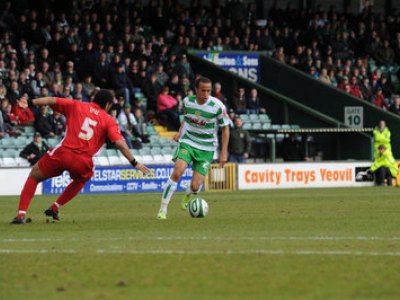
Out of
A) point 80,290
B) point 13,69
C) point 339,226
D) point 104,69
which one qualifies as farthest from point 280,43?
point 80,290

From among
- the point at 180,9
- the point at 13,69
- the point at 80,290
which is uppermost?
the point at 180,9

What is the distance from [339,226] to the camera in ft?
48.8

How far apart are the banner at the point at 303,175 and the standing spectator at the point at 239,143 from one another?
94 cm

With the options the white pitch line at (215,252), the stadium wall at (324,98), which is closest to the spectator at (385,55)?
the stadium wall at (324,98)

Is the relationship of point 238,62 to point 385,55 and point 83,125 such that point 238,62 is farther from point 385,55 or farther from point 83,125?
point 83,125

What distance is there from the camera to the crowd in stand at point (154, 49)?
103 ft

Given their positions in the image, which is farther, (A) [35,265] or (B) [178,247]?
(B) [178,247]

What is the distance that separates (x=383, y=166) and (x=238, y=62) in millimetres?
8497

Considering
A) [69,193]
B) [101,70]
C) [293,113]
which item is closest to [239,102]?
[293,113]

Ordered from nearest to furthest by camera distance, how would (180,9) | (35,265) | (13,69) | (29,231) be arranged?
(35,265) < (29,231) < (13,69) < (180,9)

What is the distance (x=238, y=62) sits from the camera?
1580 inches

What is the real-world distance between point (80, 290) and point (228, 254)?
2.60 meters

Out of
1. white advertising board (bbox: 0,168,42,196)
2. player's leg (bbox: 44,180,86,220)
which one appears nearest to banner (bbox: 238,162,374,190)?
white advertising board (bbox: 0,168,42,196)

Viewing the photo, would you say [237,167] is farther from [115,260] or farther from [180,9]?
[115,260]
